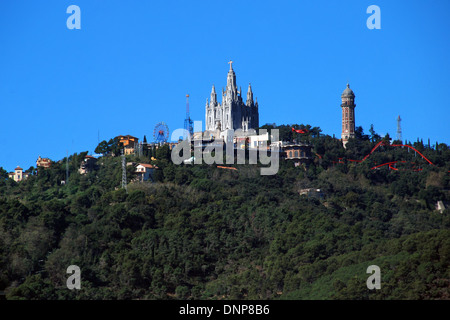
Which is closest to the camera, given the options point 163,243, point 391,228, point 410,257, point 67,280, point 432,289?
point 432,289

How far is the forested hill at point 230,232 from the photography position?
66.8 meters

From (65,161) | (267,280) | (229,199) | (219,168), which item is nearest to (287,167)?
(219,168)

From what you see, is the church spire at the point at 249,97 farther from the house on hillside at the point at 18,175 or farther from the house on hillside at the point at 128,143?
the house on hillside at the point at 18,175

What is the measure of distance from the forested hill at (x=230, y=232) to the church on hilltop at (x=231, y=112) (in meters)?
15.8

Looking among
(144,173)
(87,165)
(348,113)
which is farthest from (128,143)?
(348,113)

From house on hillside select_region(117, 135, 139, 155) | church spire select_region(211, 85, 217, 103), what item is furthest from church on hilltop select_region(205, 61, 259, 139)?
house on hillside select_region(117, 135, 139, 155)

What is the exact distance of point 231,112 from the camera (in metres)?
117

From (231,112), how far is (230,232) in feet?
128

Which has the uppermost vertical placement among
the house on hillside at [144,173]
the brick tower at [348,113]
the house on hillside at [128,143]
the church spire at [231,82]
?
the church spire at [231,82]

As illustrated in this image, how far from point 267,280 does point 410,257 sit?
9.54 meters

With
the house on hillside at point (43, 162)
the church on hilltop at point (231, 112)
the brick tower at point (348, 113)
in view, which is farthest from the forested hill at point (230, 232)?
the church on hilltop at point (231, 112)

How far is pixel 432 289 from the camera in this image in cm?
6159

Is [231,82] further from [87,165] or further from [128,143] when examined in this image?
[87,165]

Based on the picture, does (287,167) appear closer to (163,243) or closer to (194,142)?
(194,142)
